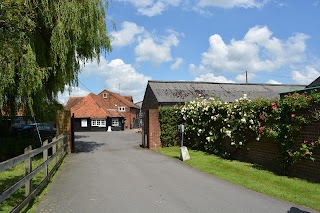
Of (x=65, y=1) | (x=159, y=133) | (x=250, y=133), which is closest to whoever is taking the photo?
(x=250, y=133)

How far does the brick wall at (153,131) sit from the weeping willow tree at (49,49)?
471 cm

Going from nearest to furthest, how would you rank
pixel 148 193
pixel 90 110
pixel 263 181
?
pixel 148 193, pixel 263 181, pixel 90 110

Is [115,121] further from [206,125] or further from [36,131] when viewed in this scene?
[206,125]

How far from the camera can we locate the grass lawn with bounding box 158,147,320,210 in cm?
743

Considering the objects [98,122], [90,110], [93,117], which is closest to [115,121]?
[98,122]

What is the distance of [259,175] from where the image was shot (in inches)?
406

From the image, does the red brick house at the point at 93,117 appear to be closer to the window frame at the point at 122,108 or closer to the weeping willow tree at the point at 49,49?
the window frame at the point at 122,108

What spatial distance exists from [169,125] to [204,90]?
15.3m

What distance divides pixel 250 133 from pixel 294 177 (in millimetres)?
3293

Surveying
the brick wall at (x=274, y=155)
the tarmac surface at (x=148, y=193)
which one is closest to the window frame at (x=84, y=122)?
the brick wall at (x=274, y=155)

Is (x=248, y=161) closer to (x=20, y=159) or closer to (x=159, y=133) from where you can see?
(x=159, y=133)

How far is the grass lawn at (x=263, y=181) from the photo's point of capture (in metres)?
7.43

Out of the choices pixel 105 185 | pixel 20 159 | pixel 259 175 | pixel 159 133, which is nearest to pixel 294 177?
pixel 259 175

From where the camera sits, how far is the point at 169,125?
19734 millimetres
